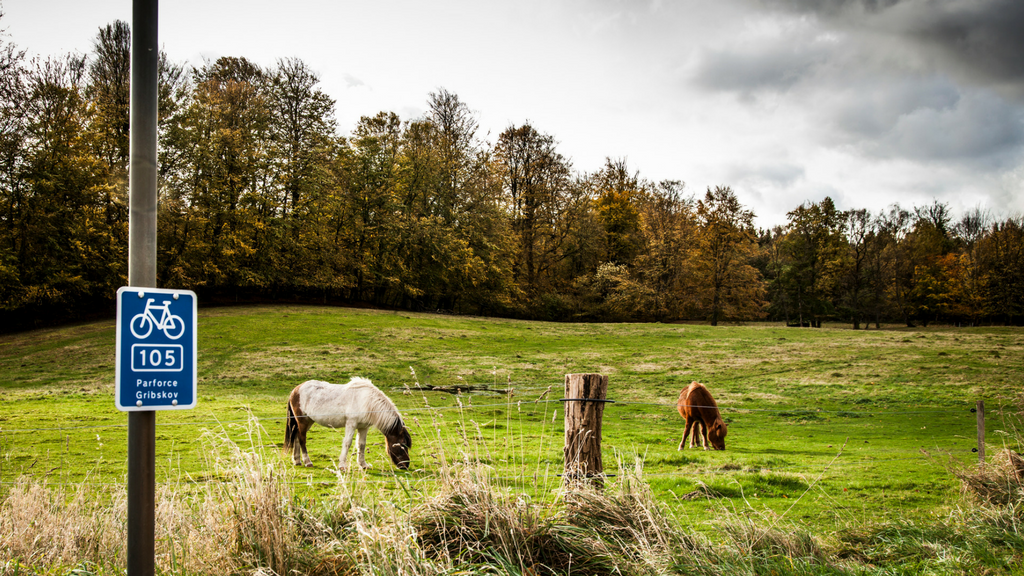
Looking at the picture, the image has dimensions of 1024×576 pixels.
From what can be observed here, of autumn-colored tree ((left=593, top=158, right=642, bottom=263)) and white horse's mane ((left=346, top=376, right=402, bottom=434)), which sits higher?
autumn-colored tree ((left=593, top=158, right=642, bottom=263))

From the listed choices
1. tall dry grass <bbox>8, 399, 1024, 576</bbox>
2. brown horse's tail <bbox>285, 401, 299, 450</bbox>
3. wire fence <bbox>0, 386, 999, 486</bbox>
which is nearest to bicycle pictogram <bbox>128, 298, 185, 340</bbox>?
tall dry grass <bbox>8, 399, 1024, 576</bbox>

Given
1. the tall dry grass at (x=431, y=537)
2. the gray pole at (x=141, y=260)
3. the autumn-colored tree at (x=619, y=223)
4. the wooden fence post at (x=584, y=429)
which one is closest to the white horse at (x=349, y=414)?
the tall dry grass at (x=431, y=537)

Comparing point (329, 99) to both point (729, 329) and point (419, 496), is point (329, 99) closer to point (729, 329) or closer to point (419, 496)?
point (729, 329)

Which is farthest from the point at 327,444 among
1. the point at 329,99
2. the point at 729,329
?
the point at 329,99

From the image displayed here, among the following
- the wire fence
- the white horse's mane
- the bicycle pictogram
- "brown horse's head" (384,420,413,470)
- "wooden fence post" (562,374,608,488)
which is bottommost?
the wire fence

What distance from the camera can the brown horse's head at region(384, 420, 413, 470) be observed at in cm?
948

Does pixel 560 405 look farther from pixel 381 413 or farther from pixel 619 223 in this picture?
pixel 619 223

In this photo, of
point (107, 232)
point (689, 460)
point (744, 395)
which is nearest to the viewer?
point (689, 460)

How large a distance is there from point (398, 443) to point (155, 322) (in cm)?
723

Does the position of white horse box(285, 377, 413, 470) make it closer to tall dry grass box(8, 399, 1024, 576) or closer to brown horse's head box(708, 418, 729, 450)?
tall dry grass box(8, 399, 1024, 576)

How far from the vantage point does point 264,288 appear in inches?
1665

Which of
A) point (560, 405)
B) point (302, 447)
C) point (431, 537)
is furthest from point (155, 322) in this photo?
point (560, 405)

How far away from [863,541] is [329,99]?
4694cm

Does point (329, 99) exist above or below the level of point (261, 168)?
above
